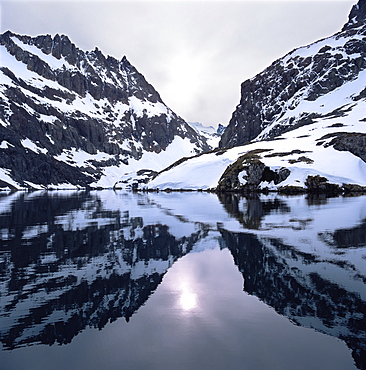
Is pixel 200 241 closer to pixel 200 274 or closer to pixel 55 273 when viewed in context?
pixel 200 274

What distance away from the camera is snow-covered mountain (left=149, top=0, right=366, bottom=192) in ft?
248

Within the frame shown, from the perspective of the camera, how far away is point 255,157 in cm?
8862

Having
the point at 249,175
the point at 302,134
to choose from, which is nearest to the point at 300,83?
the point at 302,134

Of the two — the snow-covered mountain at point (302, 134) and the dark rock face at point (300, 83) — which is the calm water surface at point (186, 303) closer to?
the snow-covered mountain at point (302, 134)

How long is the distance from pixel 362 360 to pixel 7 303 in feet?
37.6

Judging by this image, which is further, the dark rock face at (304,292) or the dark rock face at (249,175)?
the dark rock face at (249,175)

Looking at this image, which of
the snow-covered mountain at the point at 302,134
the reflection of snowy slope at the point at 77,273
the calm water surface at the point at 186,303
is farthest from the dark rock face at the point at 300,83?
the calm water surface at the point at 186,303

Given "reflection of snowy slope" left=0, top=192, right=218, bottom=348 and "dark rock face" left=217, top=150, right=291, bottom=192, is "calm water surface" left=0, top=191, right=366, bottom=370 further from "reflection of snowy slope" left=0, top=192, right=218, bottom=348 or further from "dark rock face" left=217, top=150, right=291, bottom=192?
"dark rock face" left=217, top=150, right=291, bottom=192

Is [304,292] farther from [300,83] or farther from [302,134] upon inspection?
[300,83]

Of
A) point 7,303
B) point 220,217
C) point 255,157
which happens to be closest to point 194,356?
point 7,303

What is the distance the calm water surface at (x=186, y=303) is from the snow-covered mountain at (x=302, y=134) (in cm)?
5702

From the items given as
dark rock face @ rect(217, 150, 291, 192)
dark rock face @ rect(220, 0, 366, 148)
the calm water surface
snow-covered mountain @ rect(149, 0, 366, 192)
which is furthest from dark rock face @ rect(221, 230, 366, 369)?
dark rock face @ rect(220, 0, 366, 148)

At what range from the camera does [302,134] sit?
375 ft

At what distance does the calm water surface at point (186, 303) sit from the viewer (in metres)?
8.11
